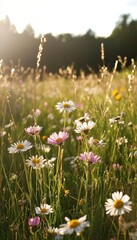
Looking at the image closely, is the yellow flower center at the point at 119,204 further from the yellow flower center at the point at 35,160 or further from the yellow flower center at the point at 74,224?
the yellow flower center at the point at 35,160

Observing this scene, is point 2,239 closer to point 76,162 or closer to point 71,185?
point 71,185

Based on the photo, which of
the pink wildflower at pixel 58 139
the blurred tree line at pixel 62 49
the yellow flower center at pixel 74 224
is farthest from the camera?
the blurred tree line at pixel 62 49

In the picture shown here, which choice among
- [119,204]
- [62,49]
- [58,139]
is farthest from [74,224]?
[62,49]

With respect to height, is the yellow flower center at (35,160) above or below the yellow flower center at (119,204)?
above

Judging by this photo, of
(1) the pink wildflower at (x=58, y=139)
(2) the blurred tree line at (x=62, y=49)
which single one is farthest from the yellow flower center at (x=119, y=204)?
(2) the blurred tree line at (x=62, y=49)

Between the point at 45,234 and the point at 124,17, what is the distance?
28.2 meters

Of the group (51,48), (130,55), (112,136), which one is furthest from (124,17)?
(112,136)

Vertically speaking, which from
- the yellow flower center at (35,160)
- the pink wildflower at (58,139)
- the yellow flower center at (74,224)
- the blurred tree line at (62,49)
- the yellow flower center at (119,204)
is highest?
the blurred tree line at (62,49)

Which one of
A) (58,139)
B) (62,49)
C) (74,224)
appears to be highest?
(62,49)

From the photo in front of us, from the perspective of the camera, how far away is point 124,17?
92.2 ft

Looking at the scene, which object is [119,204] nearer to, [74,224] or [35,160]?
[74,224]

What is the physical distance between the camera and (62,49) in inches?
829

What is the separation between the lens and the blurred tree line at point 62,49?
65.6ft

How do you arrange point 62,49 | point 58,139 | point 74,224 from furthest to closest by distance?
point 62,49 → point 58,139 → point 74,224
